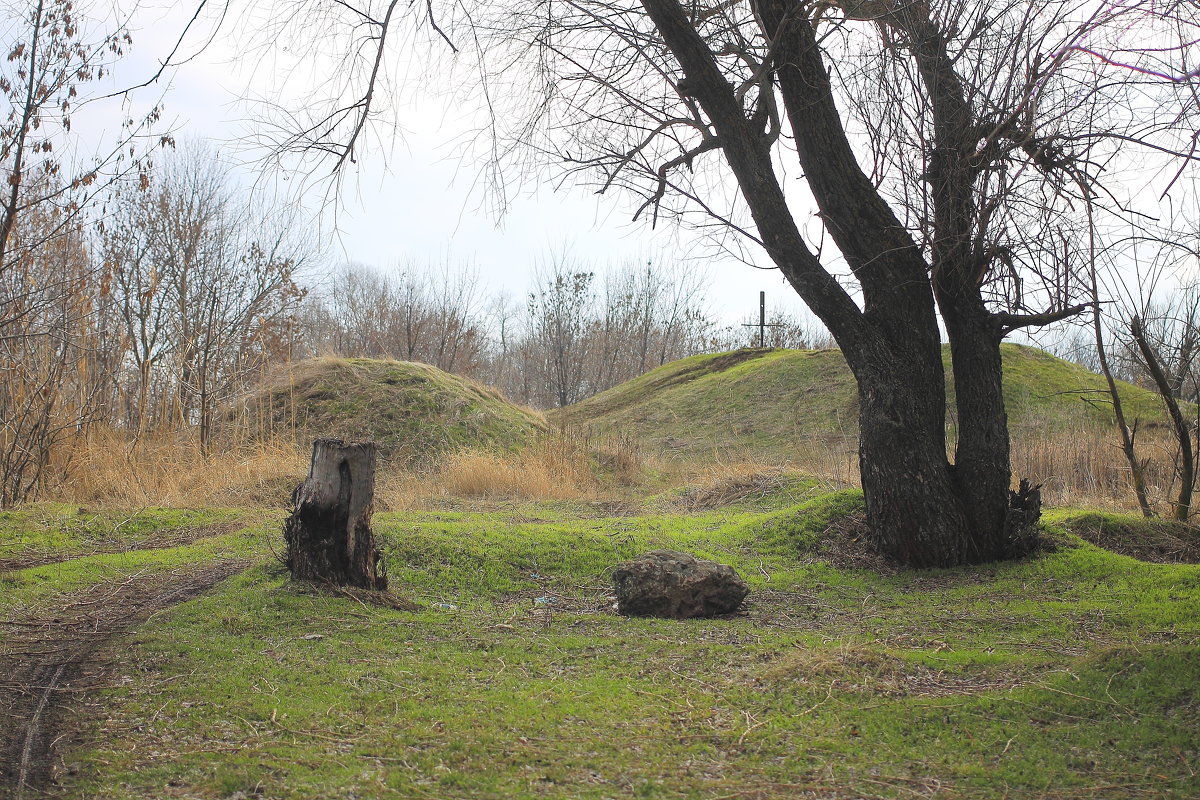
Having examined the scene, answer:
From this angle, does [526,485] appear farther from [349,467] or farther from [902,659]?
[902,659]

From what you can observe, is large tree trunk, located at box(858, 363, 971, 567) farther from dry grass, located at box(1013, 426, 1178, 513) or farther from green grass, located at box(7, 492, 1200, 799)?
dry grass, located at box(1013, 426, 1178, 513)

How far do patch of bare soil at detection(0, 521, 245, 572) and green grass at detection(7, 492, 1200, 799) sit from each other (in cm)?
180

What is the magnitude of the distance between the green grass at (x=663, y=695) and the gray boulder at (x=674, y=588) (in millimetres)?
177

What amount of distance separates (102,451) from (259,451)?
212 cm

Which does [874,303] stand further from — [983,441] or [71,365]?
[71,365]

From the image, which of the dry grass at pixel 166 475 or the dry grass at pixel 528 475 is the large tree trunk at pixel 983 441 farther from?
the dry grass at pixel 166 475

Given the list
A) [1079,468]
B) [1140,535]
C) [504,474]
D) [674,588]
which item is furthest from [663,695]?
[1079,468]

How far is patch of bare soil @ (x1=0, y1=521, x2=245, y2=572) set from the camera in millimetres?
5691

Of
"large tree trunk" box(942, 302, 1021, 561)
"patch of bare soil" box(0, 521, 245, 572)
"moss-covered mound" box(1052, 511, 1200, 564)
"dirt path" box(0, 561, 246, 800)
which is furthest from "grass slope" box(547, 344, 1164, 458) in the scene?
"dirt path" box(0, 561, 246, 800)

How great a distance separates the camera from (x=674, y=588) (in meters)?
4.98

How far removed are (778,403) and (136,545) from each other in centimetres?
1589

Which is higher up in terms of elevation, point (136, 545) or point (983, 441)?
point (983, 441)

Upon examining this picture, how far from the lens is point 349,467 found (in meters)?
4.77

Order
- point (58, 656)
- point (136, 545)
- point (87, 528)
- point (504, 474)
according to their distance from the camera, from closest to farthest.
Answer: point (58, 656), point (136, 545), point (87, 528), point (504, 474)
